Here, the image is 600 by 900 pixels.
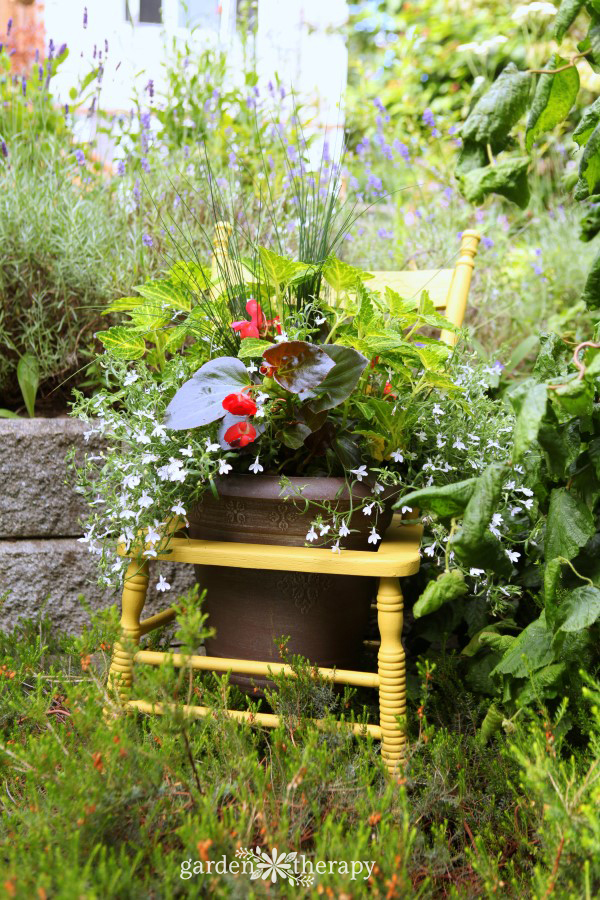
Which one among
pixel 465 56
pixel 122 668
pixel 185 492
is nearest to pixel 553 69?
pixel 185 492

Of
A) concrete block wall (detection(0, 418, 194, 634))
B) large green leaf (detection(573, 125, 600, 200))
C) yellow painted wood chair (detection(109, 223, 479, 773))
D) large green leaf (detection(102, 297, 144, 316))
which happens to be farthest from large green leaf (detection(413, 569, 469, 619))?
concrete block wall (detection(0, 418, 194, 634))

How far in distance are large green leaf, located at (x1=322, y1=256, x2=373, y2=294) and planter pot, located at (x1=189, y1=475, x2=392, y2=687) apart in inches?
13.8

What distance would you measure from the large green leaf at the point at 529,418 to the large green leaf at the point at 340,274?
0.51 m

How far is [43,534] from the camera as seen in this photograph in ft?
5.96

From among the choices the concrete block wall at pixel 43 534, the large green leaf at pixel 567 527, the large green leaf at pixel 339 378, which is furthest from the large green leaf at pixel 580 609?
the concrete block wall at pixel 43 534

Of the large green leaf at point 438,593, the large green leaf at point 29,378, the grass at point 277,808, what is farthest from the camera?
the large green leaf at point 29,378

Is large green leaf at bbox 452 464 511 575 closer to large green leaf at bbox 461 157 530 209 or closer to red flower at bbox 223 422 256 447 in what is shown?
red flower at bbox 223 422 256 447

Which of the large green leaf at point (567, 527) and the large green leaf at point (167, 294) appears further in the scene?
the large green leaf at point (167, 294)

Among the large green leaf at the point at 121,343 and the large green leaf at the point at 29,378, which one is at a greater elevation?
the large green leaf at the point at 121,343

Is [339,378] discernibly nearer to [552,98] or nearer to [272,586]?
[272,586]

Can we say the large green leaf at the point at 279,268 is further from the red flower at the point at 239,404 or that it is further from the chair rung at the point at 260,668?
the chair rung at the point at 260,668

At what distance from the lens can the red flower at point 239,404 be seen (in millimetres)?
1174

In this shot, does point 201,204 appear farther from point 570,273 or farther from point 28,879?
point 28,879

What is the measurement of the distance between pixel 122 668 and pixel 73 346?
1041 mm
